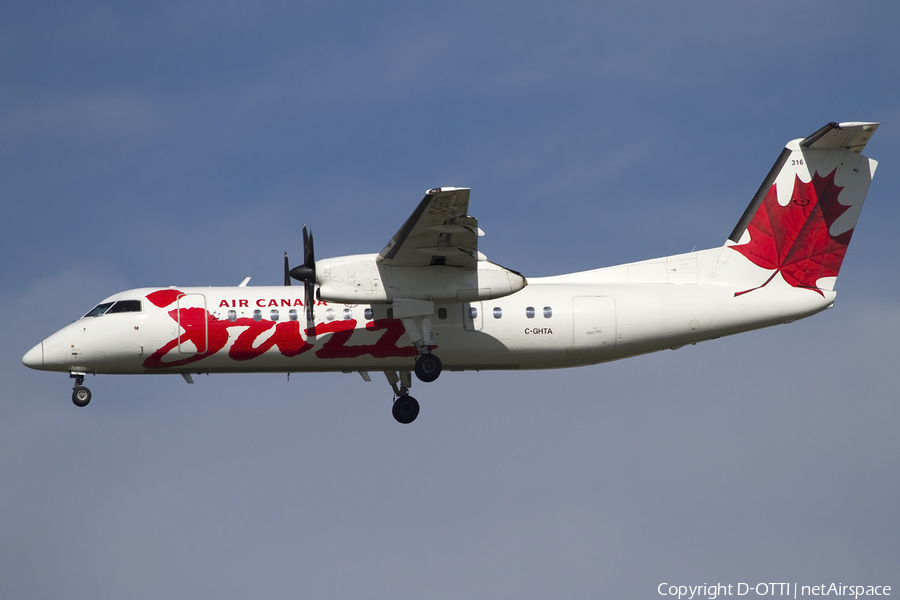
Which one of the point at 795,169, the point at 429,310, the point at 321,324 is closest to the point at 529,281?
the point at 429,310

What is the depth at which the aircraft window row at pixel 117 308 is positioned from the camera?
21.7 meters

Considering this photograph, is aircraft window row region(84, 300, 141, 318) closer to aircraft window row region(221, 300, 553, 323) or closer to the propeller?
aircraft window row region(221, 300, 553, 323)

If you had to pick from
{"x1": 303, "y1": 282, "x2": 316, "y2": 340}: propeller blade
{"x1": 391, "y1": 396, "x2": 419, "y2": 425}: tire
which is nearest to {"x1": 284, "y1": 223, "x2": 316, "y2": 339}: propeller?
{"x1": 303, "y1": 282, "x2": 316, "y2": 340}: propeller blade

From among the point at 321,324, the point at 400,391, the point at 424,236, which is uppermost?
the point at 424,236

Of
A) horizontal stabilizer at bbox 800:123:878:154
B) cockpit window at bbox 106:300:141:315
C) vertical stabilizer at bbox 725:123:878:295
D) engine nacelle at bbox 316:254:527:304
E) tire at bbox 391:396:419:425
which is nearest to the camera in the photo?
engine nacelle at bbox 316:254:527:304

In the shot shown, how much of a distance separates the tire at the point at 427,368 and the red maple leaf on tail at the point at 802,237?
295 inches

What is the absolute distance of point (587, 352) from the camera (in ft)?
71.7

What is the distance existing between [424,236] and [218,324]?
5224 millimetres

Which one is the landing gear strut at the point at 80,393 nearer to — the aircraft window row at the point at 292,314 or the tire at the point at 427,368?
the aircraft window row at the point at 292,314

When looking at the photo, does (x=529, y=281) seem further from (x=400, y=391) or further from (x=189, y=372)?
(x=189, y=372)

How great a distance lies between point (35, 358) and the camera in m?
21.5

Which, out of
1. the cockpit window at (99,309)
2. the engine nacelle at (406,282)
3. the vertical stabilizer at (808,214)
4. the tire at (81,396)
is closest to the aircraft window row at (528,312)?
the engine nacelle at (406,282)

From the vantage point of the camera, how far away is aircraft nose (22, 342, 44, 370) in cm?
2152

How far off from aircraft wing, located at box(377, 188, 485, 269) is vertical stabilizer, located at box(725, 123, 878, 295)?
A: 22.2ft
